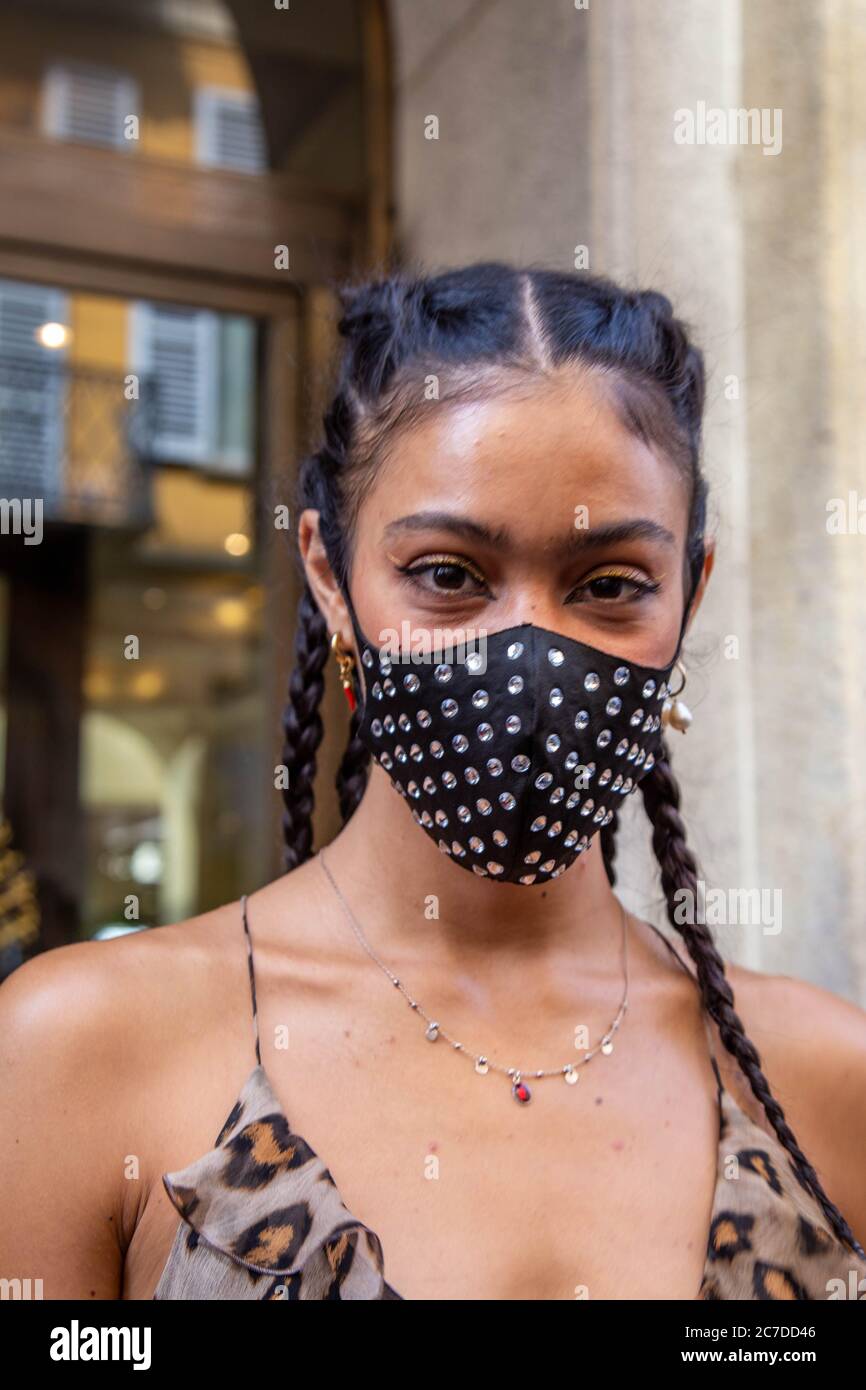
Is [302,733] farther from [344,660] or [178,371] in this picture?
[178,371]

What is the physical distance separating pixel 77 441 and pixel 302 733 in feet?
6.96

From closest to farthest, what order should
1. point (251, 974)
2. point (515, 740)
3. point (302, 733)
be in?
point (515, 740)
point (251, 974)
point (302, 733)

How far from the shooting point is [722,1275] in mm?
1745

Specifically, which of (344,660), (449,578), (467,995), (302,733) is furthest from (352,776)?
(449,578)

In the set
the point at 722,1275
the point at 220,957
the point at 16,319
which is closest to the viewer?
the point at 722,1275

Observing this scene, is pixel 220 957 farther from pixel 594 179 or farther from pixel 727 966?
pixel 594 179

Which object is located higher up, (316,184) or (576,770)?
(316,184)

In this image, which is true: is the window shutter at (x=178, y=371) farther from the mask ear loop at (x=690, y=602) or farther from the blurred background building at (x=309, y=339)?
the mask ear loop at (x=690, y=602)

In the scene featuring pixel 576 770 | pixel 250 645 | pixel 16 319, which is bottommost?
pixel 576 770

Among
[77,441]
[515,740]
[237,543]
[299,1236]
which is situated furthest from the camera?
[237,543]

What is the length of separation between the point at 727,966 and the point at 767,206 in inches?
70.9

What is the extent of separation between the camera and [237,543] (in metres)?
4.25

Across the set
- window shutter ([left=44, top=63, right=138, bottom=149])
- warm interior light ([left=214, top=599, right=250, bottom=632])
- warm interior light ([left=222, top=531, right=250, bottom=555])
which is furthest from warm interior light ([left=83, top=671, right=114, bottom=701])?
window shutter ([left=44, top=63, right=138, bottom=149])
